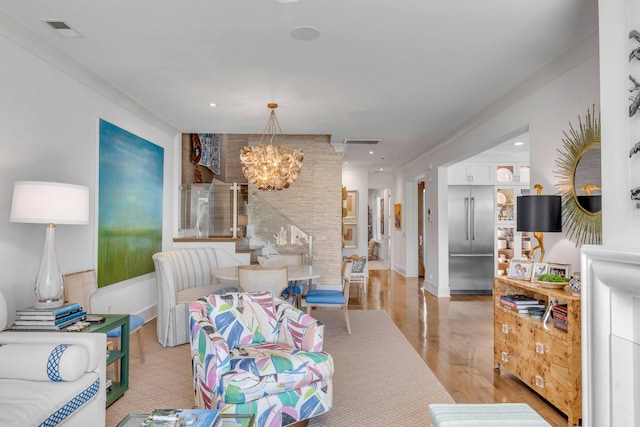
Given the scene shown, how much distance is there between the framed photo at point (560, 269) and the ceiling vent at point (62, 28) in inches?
165

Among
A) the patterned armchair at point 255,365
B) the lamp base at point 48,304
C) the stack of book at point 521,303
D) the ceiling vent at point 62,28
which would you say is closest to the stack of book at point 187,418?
the patterned armchair at point 255,365

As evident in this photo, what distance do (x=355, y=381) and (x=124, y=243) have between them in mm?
3086

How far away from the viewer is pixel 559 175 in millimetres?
3580

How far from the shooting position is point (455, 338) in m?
4.77

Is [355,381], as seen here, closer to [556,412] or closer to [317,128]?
[556,412]

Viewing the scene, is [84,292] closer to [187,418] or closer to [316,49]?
[187,418]

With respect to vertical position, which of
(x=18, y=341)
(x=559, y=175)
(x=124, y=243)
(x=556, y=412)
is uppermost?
(x=559, y=175)

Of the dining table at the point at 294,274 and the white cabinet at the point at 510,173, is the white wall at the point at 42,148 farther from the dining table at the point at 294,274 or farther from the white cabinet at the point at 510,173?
the white cabinet at the point at 510,173

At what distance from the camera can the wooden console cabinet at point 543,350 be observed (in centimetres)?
270

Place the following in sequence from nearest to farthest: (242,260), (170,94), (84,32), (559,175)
A: (84,32) → (559,175) → (170,94) → (242,260)

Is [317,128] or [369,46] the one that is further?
[317,128]

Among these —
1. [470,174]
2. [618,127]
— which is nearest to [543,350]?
[618,127]

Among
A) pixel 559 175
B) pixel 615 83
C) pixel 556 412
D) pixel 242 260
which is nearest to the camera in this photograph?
pixel 615 83

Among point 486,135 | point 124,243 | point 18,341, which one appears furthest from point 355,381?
point 486,135
